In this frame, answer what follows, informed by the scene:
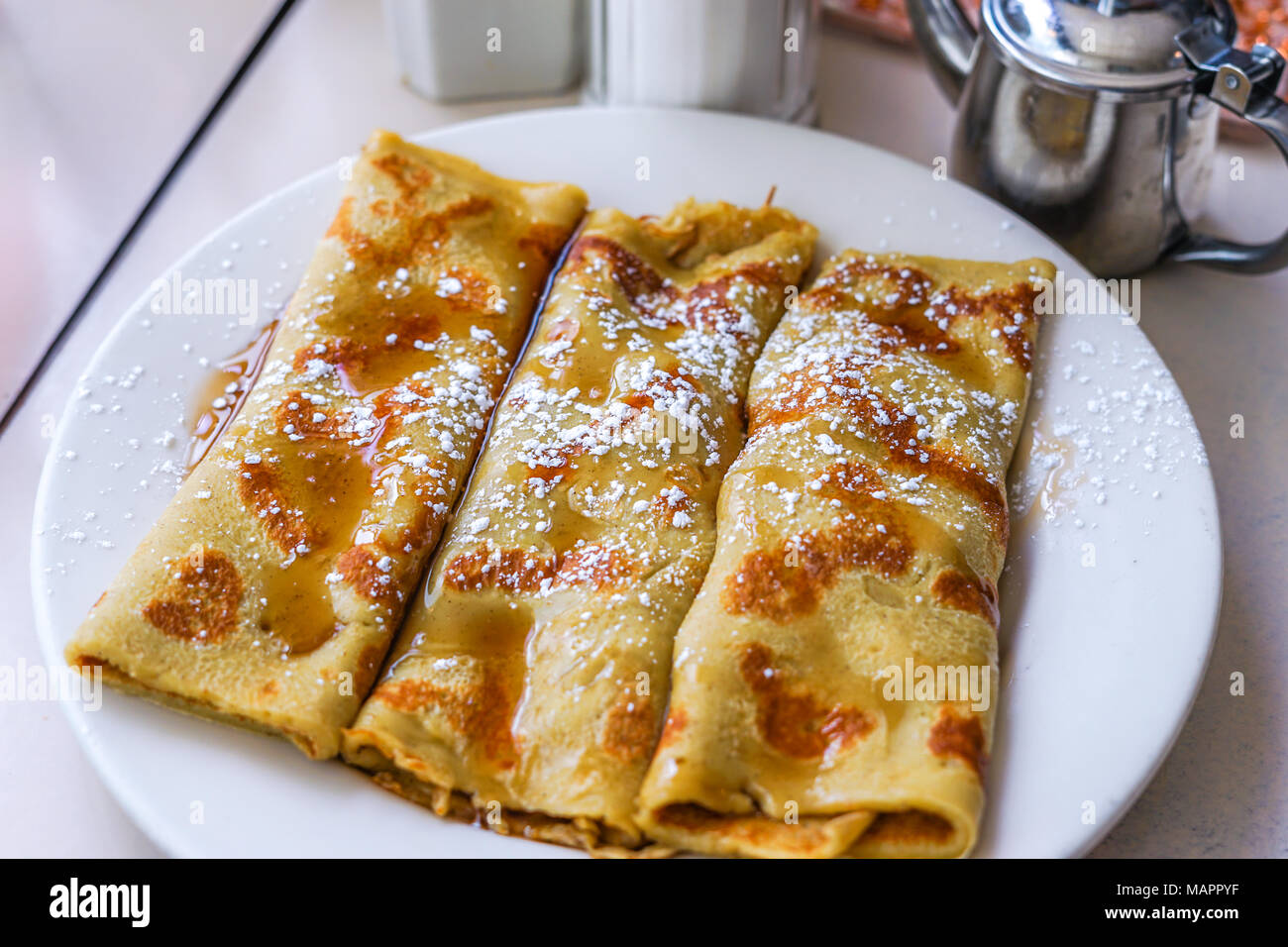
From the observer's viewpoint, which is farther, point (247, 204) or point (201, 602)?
point (247, 204)

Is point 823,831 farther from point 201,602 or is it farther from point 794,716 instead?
point 201,602

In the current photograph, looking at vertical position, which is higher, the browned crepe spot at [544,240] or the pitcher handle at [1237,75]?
the pitcher handle at [1237,75]

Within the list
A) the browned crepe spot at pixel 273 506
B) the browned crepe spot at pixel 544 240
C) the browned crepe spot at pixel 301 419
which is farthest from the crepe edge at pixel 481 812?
the browned crepe spot at pixel 544 240

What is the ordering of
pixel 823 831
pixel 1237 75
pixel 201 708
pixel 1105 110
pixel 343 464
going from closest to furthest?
pixel 823 831 < pixel 201 708 < pixel 343 464 < pixel 1237 75 < pixel 1105 110

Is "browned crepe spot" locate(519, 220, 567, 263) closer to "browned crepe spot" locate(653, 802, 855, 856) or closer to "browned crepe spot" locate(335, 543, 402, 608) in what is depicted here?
"browned crepe spot" locate(335, 543, 402, 608)

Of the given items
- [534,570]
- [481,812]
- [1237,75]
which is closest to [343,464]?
[534,570]

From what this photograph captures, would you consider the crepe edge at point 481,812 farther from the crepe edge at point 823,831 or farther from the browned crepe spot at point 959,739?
the browned crepe spot at point 959,739

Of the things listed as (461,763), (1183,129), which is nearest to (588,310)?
(461,763)
